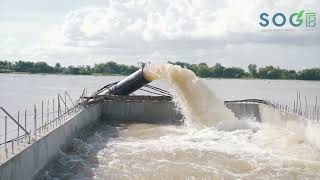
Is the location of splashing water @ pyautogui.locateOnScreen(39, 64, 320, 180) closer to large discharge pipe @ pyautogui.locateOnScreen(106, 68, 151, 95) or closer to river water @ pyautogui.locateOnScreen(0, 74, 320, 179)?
river water @ pyautogui.locateOnScreen(0, 74, 320, 179)

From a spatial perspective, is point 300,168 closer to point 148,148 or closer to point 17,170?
point 148,148

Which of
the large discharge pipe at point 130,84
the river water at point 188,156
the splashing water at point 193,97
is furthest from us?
the large discharge pipe at point 130,84

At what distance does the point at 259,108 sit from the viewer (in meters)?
29.1

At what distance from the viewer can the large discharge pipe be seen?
28.3 m

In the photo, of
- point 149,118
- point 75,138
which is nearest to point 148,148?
point 75,138

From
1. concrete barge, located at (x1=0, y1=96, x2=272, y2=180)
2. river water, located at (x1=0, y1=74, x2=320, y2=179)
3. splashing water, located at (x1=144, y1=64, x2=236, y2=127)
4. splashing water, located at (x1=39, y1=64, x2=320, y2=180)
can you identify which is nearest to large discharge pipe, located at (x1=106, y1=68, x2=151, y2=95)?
splashing water, located at (x1=39, y1=64, x2=320, y2=180)

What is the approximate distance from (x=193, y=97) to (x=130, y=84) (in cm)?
479

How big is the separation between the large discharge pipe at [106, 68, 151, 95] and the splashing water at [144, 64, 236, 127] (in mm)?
2014

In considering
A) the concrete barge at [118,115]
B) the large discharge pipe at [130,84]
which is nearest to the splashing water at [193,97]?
the concrete barge at [118,115]

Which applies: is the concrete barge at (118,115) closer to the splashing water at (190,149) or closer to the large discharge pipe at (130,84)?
the splashing water at (190,149)

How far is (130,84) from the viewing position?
2922 cm

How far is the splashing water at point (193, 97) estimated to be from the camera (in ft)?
84.6

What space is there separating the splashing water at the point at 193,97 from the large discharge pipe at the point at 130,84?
6.61ft

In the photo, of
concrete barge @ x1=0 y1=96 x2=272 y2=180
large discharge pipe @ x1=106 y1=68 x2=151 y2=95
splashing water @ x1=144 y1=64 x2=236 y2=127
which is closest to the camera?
concrete barge @ x1=0 y1=96 x2=272 y2=180
